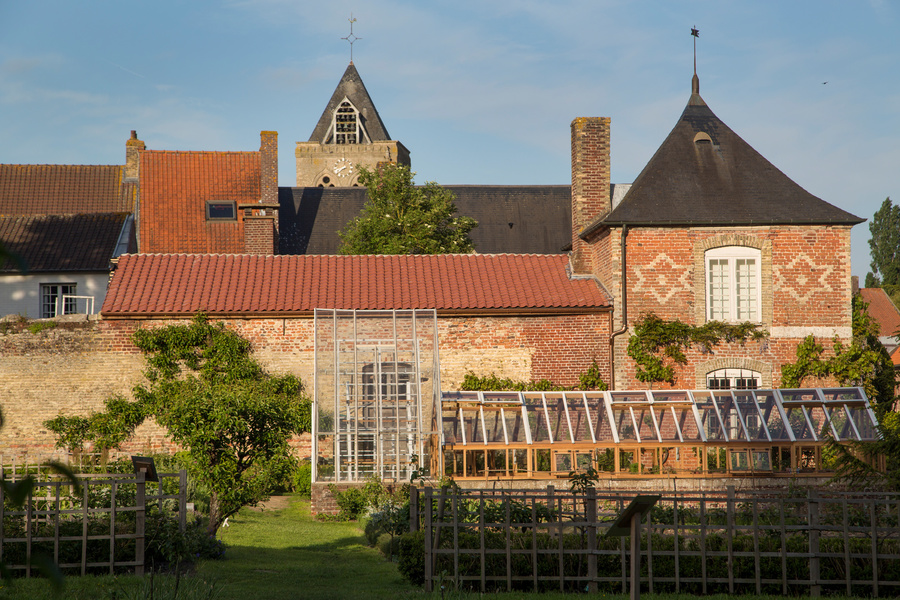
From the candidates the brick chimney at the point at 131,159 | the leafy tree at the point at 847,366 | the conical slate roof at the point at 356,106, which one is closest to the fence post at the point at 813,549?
the leafy tree at the point at 847,366

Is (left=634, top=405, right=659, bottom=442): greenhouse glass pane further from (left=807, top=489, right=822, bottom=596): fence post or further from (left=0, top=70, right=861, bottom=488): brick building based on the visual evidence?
(left=807, top=489, right=822, bottom=596): fence post

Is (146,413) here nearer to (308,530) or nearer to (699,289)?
(308,530)

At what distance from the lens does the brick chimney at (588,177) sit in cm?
1995

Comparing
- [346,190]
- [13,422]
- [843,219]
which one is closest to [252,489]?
[13,422]

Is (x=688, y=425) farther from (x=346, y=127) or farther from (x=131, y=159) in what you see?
(x=346, y=127)

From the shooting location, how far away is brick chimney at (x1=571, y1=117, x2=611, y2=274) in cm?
1995

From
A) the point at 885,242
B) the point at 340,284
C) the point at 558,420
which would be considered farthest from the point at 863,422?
the point at 885,242

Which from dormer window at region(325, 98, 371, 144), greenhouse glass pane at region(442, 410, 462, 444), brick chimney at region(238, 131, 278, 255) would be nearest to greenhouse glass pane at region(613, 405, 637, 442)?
greenhouse glass pane at region(442, 410, 462, 444)

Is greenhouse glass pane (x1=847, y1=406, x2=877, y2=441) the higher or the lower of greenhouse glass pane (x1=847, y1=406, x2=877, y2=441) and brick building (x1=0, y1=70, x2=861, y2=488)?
the lower

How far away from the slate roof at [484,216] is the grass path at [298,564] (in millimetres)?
18003

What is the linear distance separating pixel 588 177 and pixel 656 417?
22.8ft

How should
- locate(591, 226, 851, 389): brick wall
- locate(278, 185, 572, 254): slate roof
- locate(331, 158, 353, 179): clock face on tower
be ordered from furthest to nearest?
locate(331, 158, 353, 179): clock face on tower → locate(278, 185, 572, 254): slate roof → locate(591, 226, 851, 389): brick wall

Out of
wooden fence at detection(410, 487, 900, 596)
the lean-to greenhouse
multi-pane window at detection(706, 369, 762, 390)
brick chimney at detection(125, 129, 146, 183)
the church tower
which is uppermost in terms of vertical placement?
the church tower

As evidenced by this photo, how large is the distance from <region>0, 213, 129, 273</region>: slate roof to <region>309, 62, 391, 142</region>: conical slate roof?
2469 cm
